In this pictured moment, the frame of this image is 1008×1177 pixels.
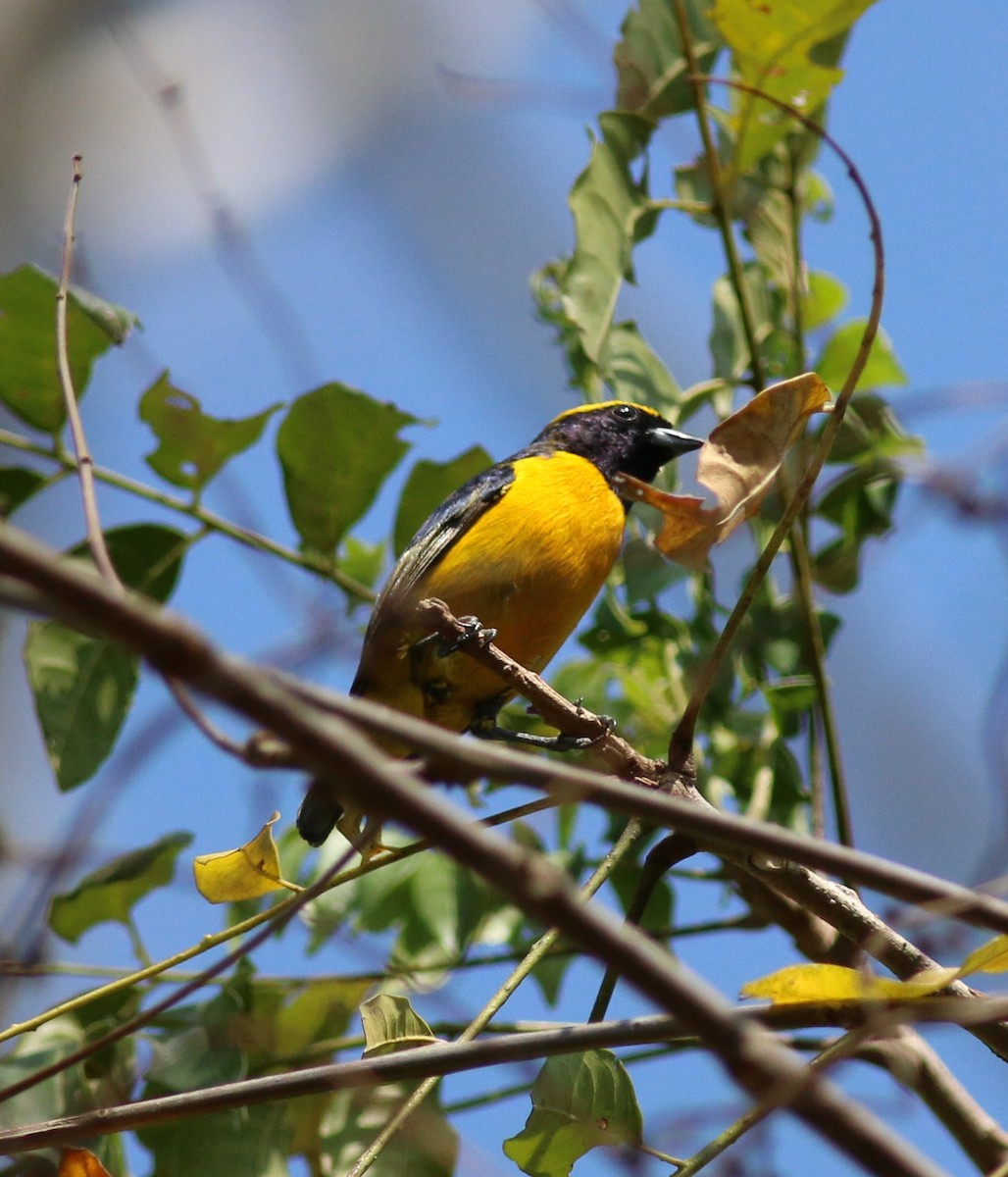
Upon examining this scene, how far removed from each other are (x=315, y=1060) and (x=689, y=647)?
122 cm

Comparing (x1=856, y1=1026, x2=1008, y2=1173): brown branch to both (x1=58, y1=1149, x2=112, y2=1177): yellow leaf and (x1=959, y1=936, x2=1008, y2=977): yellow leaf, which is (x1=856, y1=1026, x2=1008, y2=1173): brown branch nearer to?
(x1=959, y1=936, x2=1008, y2=977): yellow leaf

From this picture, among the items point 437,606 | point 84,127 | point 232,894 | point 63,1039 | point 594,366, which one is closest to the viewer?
point 232,894

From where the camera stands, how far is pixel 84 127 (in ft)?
26.5

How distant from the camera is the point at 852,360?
379cm

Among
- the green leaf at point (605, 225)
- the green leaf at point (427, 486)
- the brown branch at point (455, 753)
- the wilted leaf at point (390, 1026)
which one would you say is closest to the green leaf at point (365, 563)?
the green leaf at point (427, 486)

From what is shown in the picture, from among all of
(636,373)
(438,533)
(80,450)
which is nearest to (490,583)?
(438,533)

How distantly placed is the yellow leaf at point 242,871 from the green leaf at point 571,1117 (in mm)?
497

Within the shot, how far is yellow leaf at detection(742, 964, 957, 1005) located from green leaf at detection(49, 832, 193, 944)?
1718 mm

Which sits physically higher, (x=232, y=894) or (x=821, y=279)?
(x=821, y=279)

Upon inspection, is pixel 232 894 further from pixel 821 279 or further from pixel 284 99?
pixel 284 99

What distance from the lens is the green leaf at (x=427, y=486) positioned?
3426mm

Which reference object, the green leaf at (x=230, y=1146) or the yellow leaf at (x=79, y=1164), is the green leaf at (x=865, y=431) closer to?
the green leaf at (x=230, y=1146)

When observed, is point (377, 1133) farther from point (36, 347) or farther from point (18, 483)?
point (36, 347)

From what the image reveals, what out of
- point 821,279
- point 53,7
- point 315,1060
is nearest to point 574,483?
point 821,279
